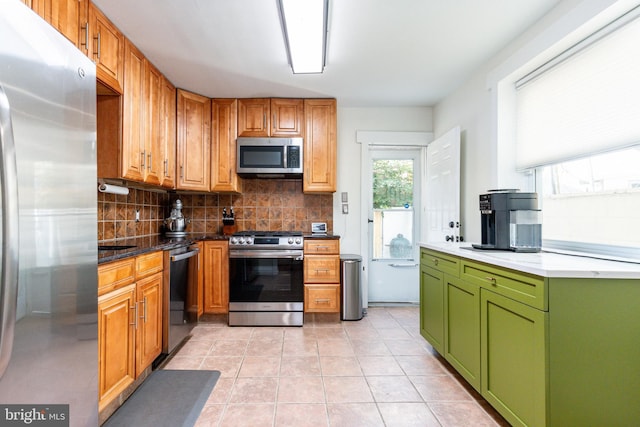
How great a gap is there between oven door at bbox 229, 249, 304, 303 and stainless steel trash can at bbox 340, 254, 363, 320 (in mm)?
511

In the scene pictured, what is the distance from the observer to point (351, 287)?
337cm

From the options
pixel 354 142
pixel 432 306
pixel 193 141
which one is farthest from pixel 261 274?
pixel 354 142

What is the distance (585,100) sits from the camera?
6.07 ft

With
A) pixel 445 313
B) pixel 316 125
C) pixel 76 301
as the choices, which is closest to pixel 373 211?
pixel 316 125

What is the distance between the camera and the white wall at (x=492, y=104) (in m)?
1.77

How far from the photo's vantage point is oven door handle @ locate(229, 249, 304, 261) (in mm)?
3225

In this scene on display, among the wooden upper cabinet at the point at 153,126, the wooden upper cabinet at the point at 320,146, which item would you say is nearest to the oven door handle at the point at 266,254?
the wooden upper cabinet at the point at 320,146

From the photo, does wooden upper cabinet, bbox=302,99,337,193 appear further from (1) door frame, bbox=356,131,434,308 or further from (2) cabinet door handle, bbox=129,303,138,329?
(2) cabinet door handle, bbox=129,303,138,329

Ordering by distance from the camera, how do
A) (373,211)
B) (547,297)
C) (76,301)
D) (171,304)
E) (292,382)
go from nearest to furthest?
(76,301)
(547,297)
(292,382)
(171,304)
(373,211)

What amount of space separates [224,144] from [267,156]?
51 cm

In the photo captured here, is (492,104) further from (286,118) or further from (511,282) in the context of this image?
(286,118)

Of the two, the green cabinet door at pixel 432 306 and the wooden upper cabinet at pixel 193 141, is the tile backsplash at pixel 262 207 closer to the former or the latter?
the wooden upper cabinet at pixel 193 141

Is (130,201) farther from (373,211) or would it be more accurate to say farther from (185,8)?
(373,211)

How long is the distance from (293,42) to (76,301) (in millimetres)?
2009
